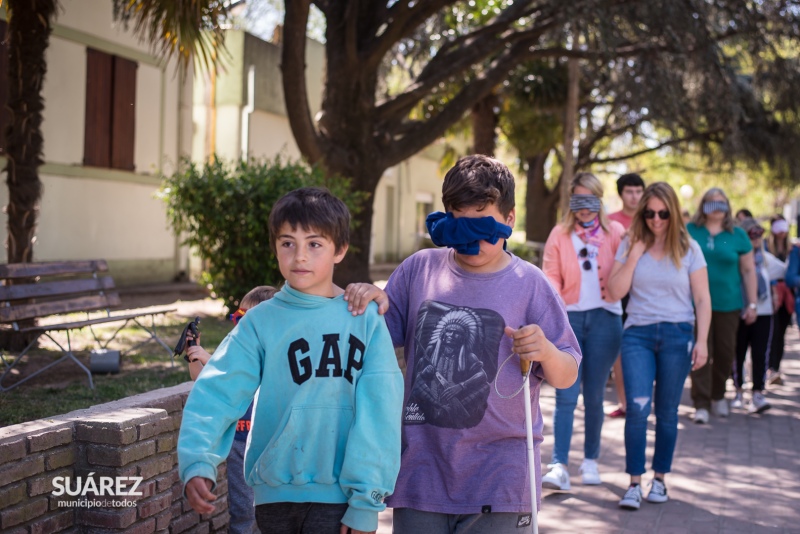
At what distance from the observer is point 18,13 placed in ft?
28.2

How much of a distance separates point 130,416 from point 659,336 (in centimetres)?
340

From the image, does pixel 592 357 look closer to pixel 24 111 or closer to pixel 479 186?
pixel 479 186

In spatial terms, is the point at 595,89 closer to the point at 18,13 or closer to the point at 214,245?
the point at 214,245

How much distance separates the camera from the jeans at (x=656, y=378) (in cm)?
603

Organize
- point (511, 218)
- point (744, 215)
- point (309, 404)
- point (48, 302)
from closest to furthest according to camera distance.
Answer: point (309, 404) → point (511, 218) → point (48, 302) → point (744, 215)

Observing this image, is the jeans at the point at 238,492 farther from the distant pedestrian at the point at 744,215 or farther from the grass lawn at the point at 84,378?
the distant pedestrian at the point at 744,215

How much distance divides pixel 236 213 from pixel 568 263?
484 cm

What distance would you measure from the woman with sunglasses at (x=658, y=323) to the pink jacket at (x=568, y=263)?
0.83 feet

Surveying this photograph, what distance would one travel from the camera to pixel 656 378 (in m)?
6.19

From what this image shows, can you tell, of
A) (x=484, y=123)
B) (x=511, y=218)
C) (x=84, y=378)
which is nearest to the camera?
(x=511, y=218)

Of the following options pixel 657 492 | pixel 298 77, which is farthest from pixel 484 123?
pixel 657 492

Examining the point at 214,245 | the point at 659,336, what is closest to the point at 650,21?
the point at 214,245

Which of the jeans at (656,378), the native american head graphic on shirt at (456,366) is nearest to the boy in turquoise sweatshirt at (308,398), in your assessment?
the native american head graphic on shirt at (456,366)

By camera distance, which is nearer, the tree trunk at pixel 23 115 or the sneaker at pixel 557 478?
the sneaker at pixel 557 478
